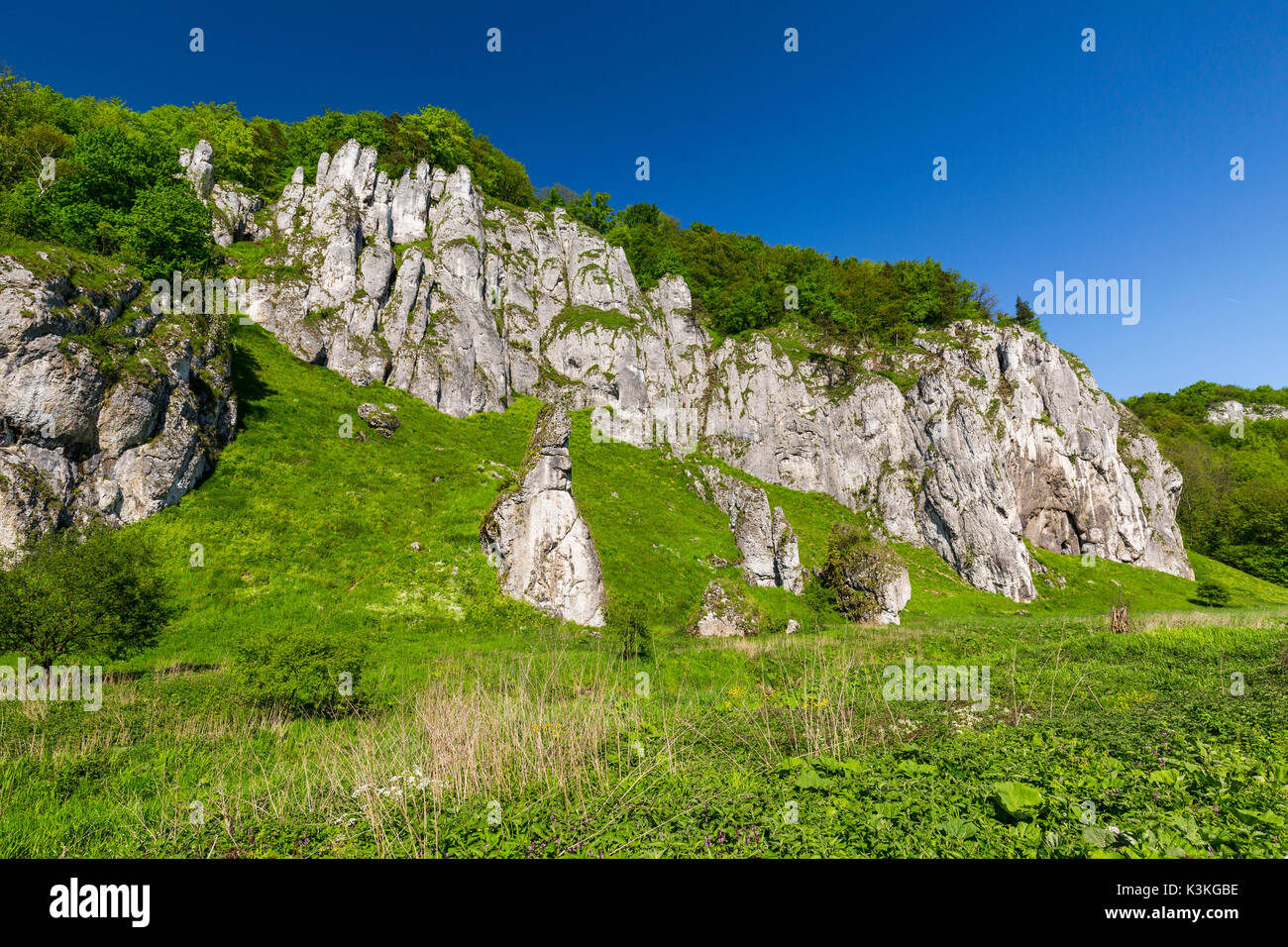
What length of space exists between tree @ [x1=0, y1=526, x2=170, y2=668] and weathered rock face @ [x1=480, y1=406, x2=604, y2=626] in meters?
13.0

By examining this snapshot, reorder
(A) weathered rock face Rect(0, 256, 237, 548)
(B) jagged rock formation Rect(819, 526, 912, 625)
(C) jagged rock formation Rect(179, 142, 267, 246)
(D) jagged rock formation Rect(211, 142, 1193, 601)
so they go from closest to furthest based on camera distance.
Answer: (A) weathered rock face Rect(0, 256, 237, 548), (B) jagged rock formation Rect(819, 526, 912, 625), (D) jagged rock formation Rect(211, 142, 1193, 601), (C) jagged rock formation Rect(179, 142, 267, 246)

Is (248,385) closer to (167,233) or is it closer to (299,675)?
(167,233)

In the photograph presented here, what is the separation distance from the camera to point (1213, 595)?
153 ft

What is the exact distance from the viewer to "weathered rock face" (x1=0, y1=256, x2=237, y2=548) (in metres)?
20.0

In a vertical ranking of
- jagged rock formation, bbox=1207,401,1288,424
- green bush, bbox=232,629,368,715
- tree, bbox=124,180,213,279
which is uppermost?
tree, bbox=124,180,213,279

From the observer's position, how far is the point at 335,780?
Result: 568cm

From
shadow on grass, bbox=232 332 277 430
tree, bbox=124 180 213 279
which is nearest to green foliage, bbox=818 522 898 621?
shadow on grass, bbox=232 332 277 430

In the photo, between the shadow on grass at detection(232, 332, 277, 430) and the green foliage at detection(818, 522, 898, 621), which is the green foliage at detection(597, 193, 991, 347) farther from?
the shadow on grass at detection(232, 332, 277, 430)

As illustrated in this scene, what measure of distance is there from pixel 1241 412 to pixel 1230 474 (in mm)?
40159

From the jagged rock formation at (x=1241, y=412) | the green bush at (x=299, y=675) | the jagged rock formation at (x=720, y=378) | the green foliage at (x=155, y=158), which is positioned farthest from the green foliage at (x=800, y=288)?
Result: the jagged rock formation at (x=1241, y=412)

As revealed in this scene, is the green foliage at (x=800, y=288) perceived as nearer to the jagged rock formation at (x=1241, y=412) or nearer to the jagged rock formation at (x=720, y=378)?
the jagged rock formation at (x=720, y=378)
